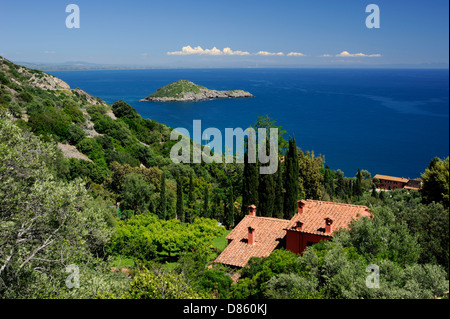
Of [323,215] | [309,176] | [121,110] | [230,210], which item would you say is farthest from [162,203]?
[121,110]

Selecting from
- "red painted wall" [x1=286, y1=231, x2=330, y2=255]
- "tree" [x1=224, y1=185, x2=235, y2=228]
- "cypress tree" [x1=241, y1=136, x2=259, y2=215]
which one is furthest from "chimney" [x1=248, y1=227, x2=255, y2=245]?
"tree" [x1=224, y1=185, x2=235, y2=228]

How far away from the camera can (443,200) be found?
1650 cm

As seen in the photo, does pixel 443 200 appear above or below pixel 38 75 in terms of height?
below

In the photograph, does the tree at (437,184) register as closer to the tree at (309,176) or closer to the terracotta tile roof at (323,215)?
the terracotta tile roof at (323,215)

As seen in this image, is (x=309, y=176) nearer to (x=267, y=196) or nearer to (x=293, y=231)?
(x=267, y=196)

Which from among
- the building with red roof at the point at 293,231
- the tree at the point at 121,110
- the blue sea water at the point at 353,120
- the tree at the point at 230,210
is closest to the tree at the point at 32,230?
the building with red roof at the point at 293,231

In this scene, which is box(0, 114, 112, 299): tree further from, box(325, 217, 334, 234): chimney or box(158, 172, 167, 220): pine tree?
box(158, 172, 167, 220): pine tree

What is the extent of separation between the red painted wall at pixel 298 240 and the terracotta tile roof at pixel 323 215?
243mm

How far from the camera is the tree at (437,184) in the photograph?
54.0 ft

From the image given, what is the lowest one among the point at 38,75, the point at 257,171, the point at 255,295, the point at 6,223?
the point at 255,295

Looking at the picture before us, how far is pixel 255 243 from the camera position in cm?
1753
